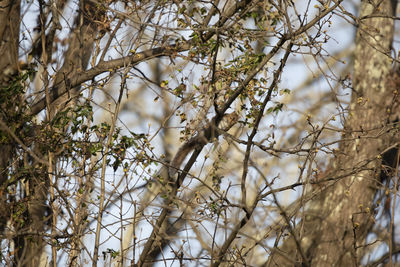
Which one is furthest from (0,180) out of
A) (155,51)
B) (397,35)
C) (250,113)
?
(397,35)

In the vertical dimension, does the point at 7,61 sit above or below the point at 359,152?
above

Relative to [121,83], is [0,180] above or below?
below

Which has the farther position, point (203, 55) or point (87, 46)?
point (87, 46)

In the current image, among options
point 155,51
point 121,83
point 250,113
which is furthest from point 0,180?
point 250,113

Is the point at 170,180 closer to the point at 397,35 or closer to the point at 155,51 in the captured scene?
the point at 155,51

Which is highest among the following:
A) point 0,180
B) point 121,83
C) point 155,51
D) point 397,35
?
point 397,35

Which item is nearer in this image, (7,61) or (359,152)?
(7,61)

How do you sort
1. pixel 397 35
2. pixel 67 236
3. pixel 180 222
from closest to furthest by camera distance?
1. pixel 67 236
2. pixel 180 222
3. pixel 397 35

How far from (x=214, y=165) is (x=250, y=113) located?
579 mm

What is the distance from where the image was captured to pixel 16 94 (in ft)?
15.4

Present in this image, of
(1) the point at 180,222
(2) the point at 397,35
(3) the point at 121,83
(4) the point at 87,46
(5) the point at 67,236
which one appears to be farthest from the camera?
(2) the point at 397,35

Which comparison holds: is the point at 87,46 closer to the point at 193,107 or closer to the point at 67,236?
the point at 193,107

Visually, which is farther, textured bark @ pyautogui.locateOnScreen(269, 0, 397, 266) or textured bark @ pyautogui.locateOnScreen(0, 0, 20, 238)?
textured bark @ pyautogui.locateOnScreen(269, 0, 397, 266)

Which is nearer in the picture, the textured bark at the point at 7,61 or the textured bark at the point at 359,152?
the textured bark at the point at 7,61
